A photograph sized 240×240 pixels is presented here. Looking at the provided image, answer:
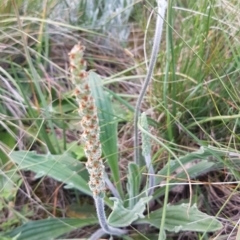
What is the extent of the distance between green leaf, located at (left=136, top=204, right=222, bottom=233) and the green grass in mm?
20

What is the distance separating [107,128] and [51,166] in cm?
19

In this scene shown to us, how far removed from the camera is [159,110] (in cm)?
149

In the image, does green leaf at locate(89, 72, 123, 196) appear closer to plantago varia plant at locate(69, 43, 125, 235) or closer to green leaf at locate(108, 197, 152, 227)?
green leaf at locate(108, 197, 152, 227)

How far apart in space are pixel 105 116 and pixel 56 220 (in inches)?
12.5

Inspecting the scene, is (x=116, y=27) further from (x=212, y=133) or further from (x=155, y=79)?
(x=212, y=133)

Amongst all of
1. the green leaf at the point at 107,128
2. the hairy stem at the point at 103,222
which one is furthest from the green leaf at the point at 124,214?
the green leaf at the point at 107,128

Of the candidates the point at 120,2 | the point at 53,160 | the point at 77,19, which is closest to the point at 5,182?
the point at 53,160

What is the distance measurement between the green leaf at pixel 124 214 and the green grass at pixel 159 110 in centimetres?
8

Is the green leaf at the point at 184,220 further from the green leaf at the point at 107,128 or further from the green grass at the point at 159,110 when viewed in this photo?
the green leaf at the point at 107,128

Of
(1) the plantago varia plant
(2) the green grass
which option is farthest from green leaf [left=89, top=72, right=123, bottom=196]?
(1) the plantago varia plant

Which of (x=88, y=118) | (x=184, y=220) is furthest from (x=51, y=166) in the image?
(x=88, y=118)

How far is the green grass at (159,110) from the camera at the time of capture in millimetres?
1307

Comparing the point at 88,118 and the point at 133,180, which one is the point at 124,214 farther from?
the point at 88,118

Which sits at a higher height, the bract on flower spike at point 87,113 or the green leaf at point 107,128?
the bract on flower spike at point 87,113
